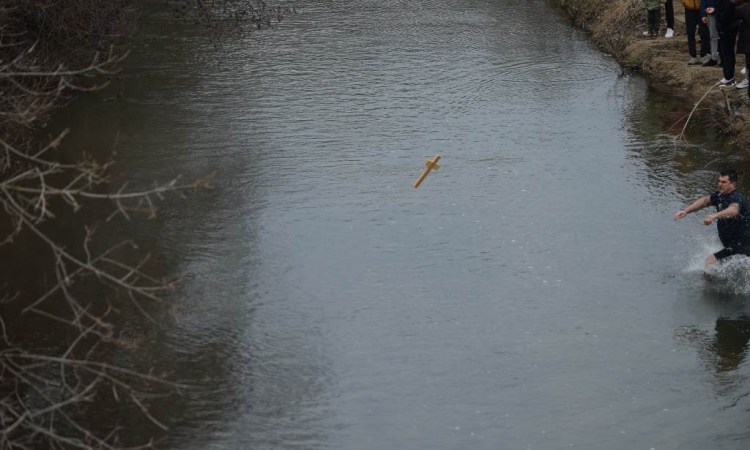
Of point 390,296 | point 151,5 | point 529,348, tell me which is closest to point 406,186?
point 390,296

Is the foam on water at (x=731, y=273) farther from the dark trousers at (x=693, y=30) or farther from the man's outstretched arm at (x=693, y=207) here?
the dark trousers at (x=693, y=30)

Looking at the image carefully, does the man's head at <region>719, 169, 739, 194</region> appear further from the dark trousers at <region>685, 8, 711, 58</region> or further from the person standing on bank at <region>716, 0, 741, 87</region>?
the dark trousers at <region>685, 8, 711, 58</region>

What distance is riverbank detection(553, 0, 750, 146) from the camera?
1991cm

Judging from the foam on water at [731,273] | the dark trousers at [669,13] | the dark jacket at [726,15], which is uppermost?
the dark jacket at [726,15]

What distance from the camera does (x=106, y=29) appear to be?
20.0m

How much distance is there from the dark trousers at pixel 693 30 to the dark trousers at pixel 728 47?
1730 mm

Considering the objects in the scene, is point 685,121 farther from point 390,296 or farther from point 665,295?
point 390,296

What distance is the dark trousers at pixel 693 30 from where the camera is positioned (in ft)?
72.3

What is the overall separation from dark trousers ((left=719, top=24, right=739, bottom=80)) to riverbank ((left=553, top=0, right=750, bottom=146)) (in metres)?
0.37

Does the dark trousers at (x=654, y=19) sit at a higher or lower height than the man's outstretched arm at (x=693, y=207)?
higher

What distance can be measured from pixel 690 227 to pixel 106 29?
10.3m

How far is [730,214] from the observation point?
13945 mm

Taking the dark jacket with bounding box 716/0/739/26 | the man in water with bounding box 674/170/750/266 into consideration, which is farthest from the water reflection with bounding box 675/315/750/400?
the dark jacket with bounding box 716/0/739/26

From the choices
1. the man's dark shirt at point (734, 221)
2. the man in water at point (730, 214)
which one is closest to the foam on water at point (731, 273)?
the man in water at point (730, 214)
